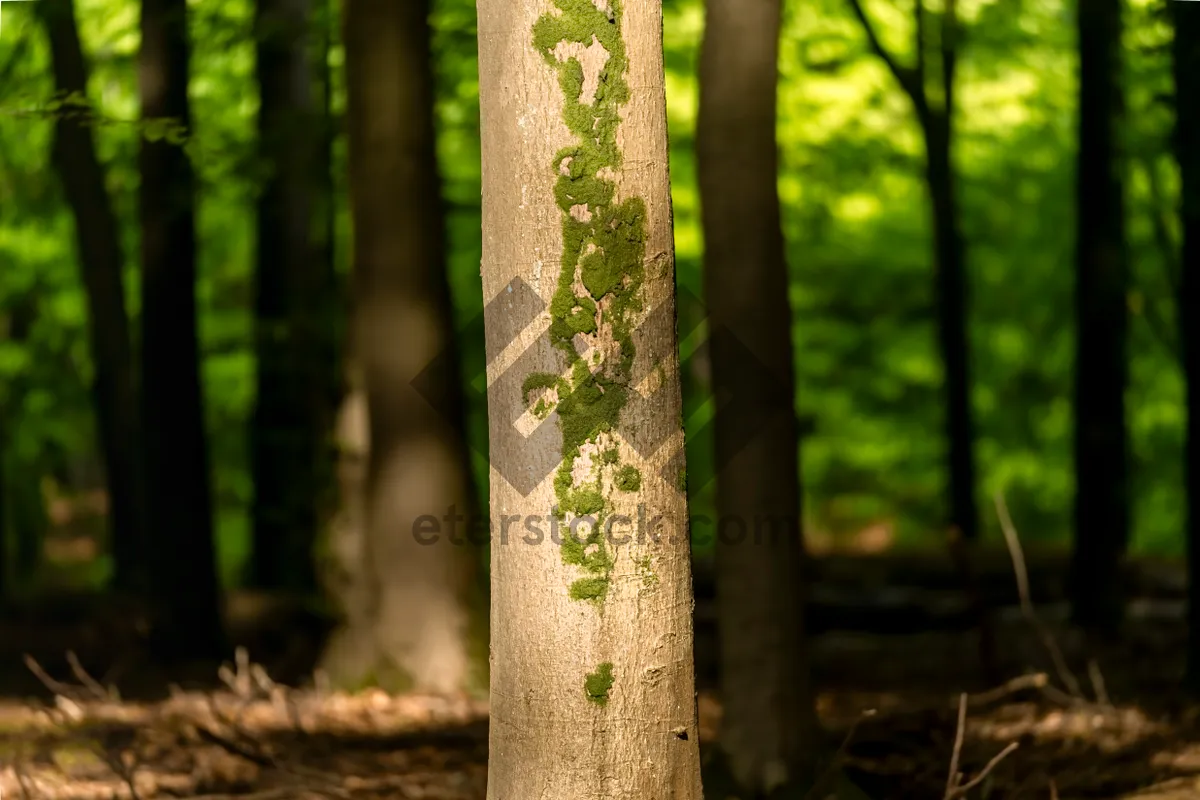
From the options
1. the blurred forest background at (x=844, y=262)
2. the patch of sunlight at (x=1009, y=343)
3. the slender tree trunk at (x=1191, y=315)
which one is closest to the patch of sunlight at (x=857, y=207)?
the blurred forest background at (x=844, y=262)

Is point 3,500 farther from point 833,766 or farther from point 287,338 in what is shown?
point 833,766

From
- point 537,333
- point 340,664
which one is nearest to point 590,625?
point 537,333

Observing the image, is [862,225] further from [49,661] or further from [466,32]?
[49,661]

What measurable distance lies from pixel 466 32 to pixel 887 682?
5.99 m

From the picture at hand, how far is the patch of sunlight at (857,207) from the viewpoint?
55.3 feet

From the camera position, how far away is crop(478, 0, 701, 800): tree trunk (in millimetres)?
Answer: 3033

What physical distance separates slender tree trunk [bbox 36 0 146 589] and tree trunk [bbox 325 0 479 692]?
10.5ft

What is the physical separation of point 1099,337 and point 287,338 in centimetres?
672

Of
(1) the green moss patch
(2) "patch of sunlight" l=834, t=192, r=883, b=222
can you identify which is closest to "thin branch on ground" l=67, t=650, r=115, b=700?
(1) the green moss patch

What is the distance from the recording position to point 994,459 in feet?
67.0

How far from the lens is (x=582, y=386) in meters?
3.04

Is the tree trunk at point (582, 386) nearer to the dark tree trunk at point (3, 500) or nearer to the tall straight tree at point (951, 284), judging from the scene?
the tall straight tree at point (951, 284)

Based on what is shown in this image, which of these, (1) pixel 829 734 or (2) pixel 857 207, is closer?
(1) pixel 829 734

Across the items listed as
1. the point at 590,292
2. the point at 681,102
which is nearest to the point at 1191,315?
the point at 590,292
